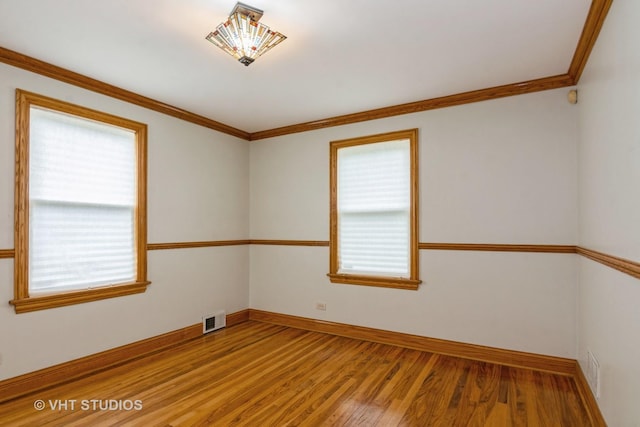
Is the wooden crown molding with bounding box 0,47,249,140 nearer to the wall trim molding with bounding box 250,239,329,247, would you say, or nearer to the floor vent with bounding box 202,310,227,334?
the wall trim molding with bounding box 250,239,329,247

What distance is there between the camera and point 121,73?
2.81 meters

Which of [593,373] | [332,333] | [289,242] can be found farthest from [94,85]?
[593,373]

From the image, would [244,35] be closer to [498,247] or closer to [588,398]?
[498,247]

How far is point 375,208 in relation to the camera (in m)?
3.79

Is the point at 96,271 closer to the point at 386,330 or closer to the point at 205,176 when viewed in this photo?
the point at 205,176

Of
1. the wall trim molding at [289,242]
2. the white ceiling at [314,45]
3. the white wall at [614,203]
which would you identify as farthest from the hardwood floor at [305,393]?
the white ceiling at [314,45]

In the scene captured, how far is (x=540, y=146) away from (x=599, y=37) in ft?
3.49

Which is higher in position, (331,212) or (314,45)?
(314,45)

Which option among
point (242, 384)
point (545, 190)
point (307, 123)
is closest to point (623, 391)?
point (545, 190)

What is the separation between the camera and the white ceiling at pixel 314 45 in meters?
1.98

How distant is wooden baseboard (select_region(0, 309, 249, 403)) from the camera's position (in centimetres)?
245

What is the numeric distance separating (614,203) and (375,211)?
2.22m

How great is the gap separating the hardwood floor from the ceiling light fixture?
2.40 m

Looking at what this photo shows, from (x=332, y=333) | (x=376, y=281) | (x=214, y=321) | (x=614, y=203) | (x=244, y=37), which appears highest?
(x=244, y=37)
